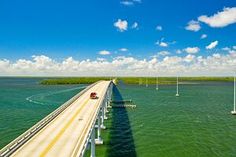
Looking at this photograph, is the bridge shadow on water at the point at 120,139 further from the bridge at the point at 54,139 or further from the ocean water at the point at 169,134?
the bridge at the point at 54,139

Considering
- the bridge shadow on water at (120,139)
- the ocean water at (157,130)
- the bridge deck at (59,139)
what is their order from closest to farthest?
the bridge deck at (59,139), the bridge shadow on water at (120,139), the ocean water at (157,130)

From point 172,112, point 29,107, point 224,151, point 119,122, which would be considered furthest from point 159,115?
point 29,107

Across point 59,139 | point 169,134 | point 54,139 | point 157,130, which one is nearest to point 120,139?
point 169,134

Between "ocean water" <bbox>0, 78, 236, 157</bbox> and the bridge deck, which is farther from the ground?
the bridge deck

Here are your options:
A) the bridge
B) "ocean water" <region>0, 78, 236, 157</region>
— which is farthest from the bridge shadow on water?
the bridge

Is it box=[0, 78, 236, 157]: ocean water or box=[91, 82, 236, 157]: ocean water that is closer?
box=[91, 82, 236, 157]: ocean water

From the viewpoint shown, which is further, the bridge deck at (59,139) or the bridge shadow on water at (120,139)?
the bridge shadow on water at (120,139)

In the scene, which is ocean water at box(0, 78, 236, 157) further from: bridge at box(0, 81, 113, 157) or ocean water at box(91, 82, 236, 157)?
bridge at box(0, 81, 113, 157)

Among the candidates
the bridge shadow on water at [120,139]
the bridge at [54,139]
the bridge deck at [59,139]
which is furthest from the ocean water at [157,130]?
the bridge at [54,139]

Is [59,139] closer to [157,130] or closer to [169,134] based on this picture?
[169,134]
